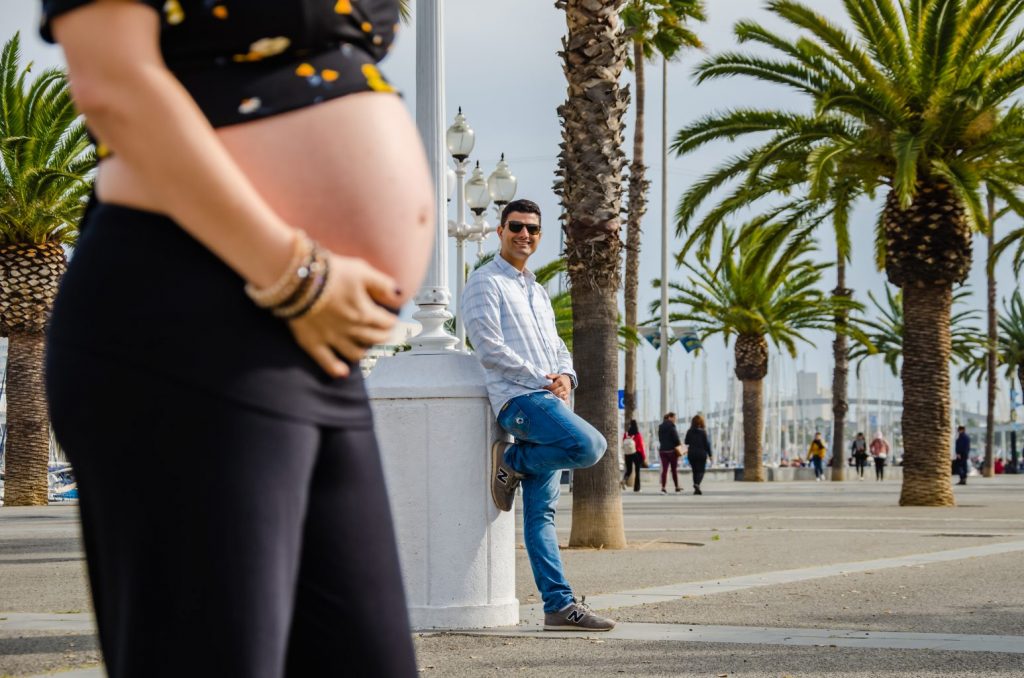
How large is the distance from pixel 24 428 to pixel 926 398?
17.0m

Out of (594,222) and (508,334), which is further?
(594,222)

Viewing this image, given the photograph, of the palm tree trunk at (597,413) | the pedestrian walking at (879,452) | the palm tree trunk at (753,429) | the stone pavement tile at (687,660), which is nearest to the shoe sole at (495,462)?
the stone pavement tile at (687,660)

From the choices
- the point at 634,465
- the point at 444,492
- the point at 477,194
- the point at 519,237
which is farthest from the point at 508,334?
the point at 634,465

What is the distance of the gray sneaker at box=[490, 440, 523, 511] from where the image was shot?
7.11 metres

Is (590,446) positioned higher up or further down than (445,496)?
higher up

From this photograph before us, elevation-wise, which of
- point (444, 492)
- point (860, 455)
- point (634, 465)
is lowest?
point (634, 465)

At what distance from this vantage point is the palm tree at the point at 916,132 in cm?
2183

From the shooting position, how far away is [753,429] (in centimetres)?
4491

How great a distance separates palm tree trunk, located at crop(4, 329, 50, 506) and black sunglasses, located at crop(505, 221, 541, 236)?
2280 cm

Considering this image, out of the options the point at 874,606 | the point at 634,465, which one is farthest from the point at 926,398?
the point at 874,606

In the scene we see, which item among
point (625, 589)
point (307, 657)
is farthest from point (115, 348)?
point (625, 589)

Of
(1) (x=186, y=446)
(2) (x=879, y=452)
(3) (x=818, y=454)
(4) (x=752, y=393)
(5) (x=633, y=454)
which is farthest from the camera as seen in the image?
(3) (x=818, y=454)

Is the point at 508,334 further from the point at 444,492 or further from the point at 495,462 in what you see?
the point at 444,492

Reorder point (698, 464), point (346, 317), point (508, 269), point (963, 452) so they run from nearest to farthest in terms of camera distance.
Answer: point (346, 317)
point (508, 269)
point (698, 464)
point (963, 452)
